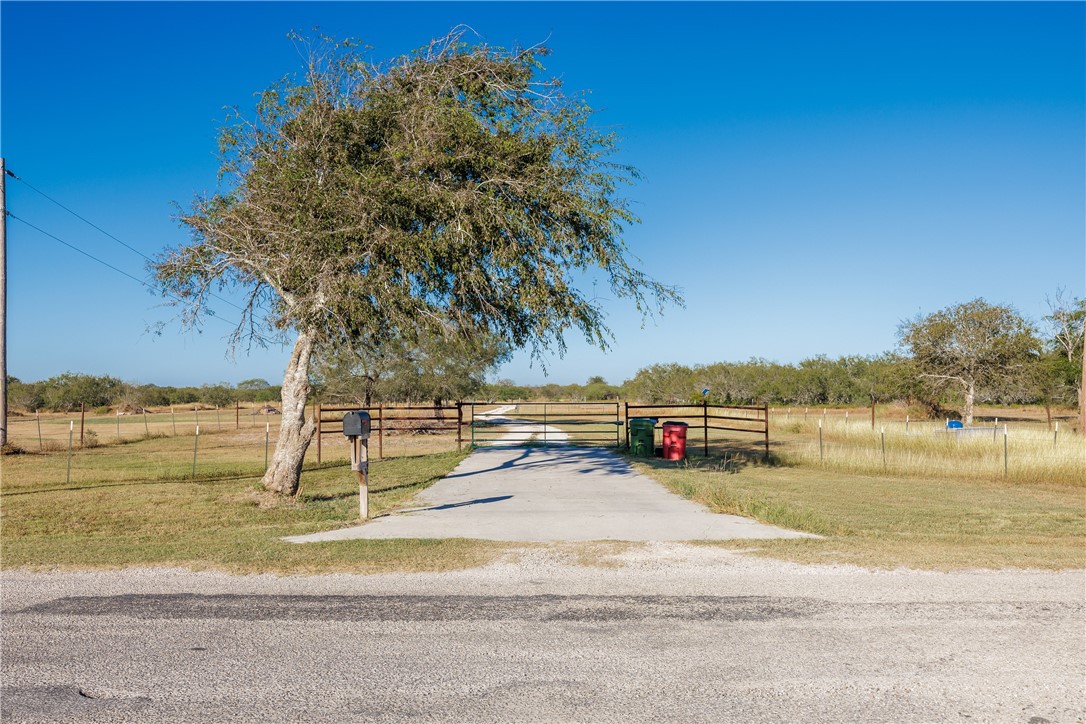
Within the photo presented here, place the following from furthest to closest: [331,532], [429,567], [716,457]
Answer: [716,457], [331,532], [429,567]

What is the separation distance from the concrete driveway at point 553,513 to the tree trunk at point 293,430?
8.06 ft

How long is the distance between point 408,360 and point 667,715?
32.5 metres

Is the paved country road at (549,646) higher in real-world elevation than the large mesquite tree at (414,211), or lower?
lower

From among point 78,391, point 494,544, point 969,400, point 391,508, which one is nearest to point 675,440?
point 391,508

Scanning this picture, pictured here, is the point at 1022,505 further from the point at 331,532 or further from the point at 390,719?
the point at 390,719

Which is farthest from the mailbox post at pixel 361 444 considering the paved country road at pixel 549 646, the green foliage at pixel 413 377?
the green foliage at pixel 413 377

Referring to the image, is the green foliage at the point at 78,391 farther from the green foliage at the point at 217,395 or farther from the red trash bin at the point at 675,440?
the red trash bin at the point at 675,440

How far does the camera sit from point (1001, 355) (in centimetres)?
4122

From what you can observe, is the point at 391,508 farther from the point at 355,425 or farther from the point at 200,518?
the point at 200,518

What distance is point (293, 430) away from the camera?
1384 cm

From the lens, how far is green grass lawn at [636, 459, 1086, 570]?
26.1 ft

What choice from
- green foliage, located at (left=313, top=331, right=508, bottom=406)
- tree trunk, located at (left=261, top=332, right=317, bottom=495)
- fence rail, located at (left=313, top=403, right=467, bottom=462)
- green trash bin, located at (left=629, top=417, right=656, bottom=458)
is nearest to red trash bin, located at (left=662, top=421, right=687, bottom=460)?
green trash bin, located at (left=629, top=417, right=656, bottom=458)

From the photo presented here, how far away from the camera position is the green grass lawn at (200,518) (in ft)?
25.8

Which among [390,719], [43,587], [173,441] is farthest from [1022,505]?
[173,441]
